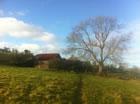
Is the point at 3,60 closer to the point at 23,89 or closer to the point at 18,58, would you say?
the point at 18,58

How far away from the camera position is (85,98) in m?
17.3

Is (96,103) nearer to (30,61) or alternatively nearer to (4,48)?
(30,61)

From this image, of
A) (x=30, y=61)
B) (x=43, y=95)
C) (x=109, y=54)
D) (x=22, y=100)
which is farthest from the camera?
(x=109, y=54)

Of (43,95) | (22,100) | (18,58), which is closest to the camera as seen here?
(22,100)

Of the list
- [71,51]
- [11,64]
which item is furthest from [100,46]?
[11,64]

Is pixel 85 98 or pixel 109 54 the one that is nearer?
pixel 85 98

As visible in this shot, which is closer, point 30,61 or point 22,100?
point 22,100

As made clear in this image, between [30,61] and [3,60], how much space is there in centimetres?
451

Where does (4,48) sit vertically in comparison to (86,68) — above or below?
above

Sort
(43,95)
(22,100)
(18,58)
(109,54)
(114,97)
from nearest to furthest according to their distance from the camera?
1. (22,100)
2. (43,95)
3. (114,97)
4. (18,58)
5. (109,54)

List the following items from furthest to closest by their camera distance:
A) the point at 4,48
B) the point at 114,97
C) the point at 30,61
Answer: the point at 4,48 → the point at 30,61 → the point at 114,97

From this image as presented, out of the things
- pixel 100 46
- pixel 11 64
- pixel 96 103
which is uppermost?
pixel 100 46

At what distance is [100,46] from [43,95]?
39881 millimetres

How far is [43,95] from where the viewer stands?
55.3 ft
